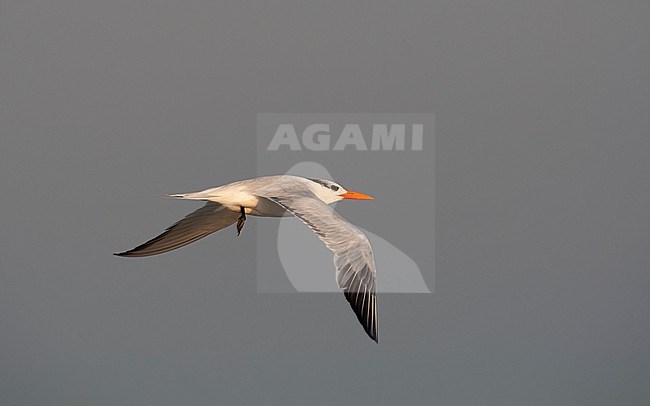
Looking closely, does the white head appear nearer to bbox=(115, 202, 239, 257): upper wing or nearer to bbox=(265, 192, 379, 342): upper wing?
bbox=(115, 202, 239, 257): upper wing

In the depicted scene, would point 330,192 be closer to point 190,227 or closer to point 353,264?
point 190,227

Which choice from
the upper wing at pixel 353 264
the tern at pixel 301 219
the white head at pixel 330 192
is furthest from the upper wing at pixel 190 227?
the upper wing at pixel 353 264

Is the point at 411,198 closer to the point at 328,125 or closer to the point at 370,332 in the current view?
the point at 328,125

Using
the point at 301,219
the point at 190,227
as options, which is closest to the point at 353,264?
the point at 301,219

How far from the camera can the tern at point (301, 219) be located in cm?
248

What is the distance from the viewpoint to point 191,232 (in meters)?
3.21

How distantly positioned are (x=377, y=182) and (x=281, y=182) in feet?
3.20

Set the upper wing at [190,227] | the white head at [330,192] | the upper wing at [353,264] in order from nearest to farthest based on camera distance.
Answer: the upper wing at [353,264]
the white head at [330,192]
the upper wing at [190,227]

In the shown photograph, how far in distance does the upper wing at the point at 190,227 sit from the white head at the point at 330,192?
28 centimetres

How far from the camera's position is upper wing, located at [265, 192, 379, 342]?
8.11ft

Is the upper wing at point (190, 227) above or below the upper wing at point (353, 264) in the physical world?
above

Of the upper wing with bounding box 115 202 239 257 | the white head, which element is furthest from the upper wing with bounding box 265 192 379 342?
the upper wing with bounding box 115 202 239 257

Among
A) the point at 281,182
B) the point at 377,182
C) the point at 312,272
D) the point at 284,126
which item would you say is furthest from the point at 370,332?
the point at 284,126

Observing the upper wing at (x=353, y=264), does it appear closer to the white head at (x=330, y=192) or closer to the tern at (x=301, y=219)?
the tern at (x=301, y=219)
